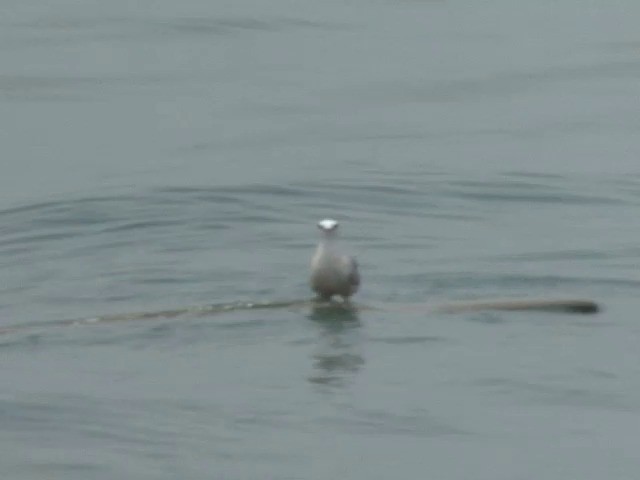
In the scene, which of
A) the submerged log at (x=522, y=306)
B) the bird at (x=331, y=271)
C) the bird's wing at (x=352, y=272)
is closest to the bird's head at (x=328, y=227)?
the bird at (x=331, y=271)

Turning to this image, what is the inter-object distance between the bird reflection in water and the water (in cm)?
1

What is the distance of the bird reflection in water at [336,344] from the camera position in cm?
916

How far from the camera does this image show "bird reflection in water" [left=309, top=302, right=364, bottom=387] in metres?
9.16

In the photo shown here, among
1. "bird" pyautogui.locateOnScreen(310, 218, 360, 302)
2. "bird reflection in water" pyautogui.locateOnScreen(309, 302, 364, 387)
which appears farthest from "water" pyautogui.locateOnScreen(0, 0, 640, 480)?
"bird" pyautogui.locateOnScreen(310, 218, 360, 302)

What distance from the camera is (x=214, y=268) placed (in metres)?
10.7

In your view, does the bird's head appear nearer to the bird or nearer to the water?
the bird

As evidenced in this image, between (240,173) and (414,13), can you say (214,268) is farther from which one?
(414,13)

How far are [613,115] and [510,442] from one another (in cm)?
666

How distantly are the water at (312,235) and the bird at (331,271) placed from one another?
0.39ft

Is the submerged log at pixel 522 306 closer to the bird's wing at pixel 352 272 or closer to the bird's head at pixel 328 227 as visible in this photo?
the bird's wing at pixel 352 272

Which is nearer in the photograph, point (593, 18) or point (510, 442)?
point (510, 442)

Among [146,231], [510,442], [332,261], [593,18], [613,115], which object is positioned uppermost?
[593,18]

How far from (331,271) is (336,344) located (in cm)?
30

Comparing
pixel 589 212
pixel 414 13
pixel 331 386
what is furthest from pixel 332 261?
pixel 414 13
